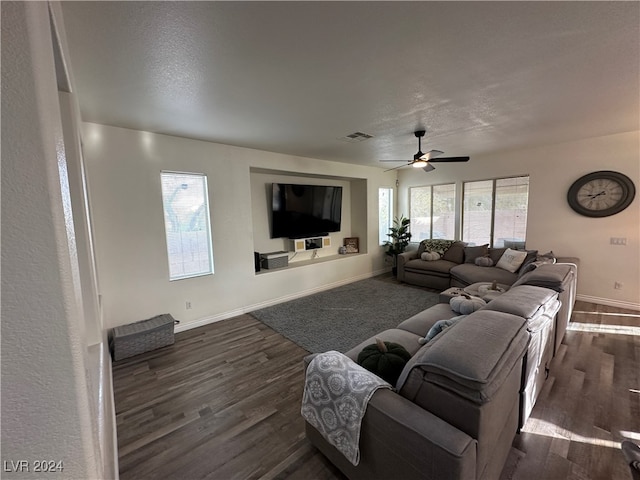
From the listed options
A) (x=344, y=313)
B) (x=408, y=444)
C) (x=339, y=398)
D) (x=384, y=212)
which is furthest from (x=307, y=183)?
(x=408, y=444)

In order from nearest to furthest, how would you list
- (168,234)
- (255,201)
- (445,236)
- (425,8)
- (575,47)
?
(425,8), (575,47), (168,234), (255,201), (445,236)

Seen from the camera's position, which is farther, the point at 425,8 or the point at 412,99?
the point at 412,99

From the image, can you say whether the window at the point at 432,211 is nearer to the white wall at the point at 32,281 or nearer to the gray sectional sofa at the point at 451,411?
the gray sectional sofa at the point at 451,411

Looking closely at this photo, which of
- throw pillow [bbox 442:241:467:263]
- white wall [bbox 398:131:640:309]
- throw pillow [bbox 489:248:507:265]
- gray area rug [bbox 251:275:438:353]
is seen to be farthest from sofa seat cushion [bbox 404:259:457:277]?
white wall [bbox 398:131:640:309]

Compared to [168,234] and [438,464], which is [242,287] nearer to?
[168,234]

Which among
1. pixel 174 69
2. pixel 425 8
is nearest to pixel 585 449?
pixel 425 8

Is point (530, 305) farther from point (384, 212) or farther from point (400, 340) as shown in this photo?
point (384, 212)

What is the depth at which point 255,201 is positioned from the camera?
4.72m

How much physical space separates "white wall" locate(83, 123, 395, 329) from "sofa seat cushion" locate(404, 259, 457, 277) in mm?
1896

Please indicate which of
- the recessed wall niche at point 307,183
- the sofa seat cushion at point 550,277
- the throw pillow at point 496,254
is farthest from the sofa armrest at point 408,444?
the throw pillow at point 496,254

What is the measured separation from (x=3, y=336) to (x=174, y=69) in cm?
197

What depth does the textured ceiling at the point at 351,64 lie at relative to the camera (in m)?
1.40

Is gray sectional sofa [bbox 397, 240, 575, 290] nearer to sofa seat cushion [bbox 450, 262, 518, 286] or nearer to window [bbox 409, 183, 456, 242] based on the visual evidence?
sofa seat cushion [bbox 450, 262, 518, 286]

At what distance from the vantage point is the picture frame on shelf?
6.25m
